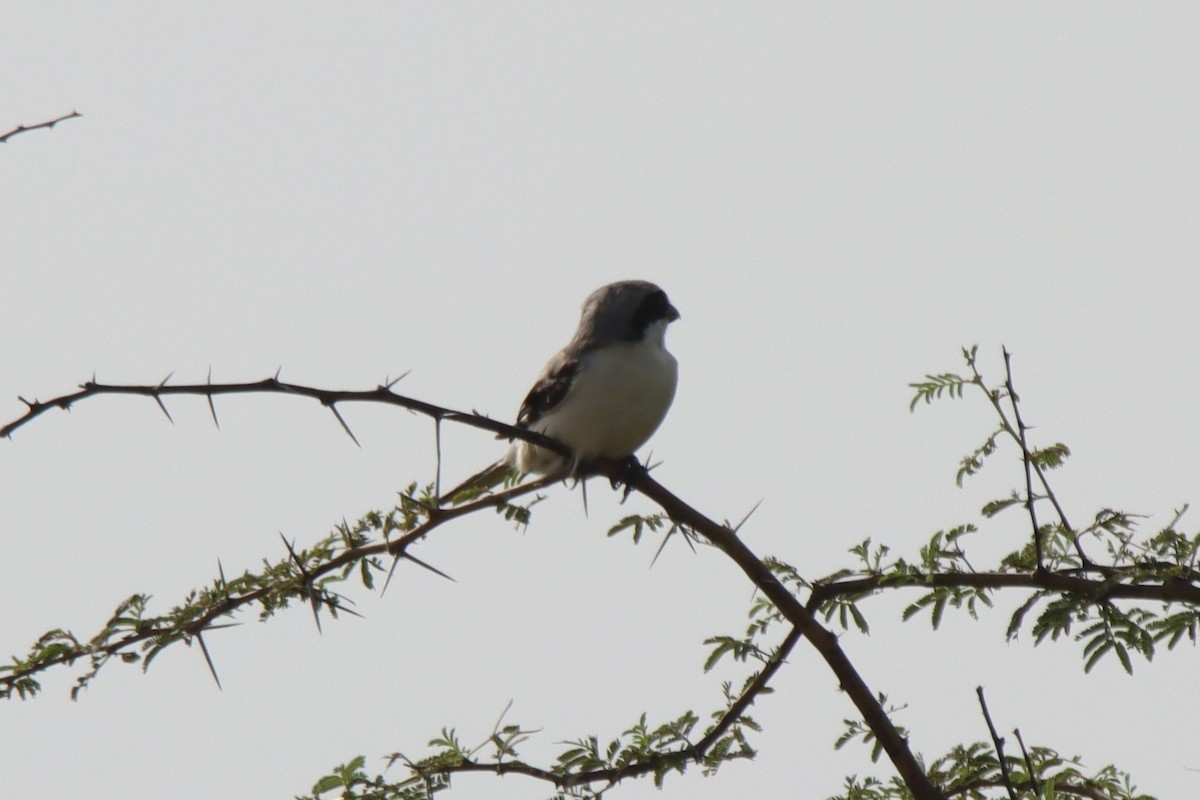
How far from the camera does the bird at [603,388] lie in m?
6.80

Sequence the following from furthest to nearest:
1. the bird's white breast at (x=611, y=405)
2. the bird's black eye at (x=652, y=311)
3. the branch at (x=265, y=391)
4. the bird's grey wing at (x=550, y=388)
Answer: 1. the bird's black eye at (x=652, y=311)
2. the bird's grey wing at (x=550, y=388)
3. the bird's white breast at (x=611, y=405)
4. the branch at (x=265, y=391)

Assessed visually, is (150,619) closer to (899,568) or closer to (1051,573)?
(899,568)

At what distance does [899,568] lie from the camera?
4.38 m

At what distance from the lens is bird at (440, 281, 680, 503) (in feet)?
22.3

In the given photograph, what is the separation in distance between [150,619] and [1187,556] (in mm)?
3289

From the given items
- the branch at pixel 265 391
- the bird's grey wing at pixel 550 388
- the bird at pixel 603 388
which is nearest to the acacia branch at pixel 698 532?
the branch at pixel 265 391

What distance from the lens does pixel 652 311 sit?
7.57 m

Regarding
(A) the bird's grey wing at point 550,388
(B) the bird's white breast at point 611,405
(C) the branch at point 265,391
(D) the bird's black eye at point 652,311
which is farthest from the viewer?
(D) the bird's black eye at point 652,311

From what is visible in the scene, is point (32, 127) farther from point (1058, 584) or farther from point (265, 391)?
point (1058, 584)

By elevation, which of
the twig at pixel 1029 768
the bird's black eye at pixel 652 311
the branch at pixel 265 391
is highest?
the bird's black eye at pixel 652 311

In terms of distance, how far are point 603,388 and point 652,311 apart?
85 cm

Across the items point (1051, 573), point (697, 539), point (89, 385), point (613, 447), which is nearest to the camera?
point (89, 385)

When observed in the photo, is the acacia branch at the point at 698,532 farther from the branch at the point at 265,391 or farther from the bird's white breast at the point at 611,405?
the bird's white breast at the point at 611,405

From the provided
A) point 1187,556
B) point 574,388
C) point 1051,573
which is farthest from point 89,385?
point 574,388
